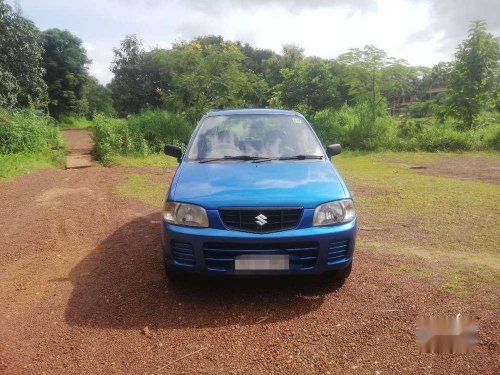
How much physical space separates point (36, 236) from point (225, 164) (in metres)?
3.01

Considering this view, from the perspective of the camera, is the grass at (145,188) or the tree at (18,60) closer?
the grass at (145,188)

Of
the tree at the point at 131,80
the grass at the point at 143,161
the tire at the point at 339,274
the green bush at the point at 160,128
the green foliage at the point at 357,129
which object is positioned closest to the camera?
the tire at the point at 339,274

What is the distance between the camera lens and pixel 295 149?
415 centimetres

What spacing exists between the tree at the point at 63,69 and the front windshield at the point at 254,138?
3568 cm

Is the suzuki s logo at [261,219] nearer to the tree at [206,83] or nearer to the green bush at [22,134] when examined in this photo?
the green bush at [22,134]

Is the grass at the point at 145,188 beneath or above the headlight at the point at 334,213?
beneath

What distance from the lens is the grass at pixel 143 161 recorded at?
37.0ft

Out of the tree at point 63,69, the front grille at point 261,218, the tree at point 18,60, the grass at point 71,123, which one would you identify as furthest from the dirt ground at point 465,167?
the tree at point 63,69

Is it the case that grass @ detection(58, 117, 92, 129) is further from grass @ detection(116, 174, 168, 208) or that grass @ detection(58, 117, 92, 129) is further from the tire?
the tire

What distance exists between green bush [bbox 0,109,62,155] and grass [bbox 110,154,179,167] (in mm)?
2557

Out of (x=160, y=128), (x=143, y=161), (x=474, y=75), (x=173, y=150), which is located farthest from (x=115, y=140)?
(x=474, y=75)

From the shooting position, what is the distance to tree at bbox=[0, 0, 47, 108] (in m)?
13.4

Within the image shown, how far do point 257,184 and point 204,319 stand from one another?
1.17 m

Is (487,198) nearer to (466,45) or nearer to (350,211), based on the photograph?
(350,211)
